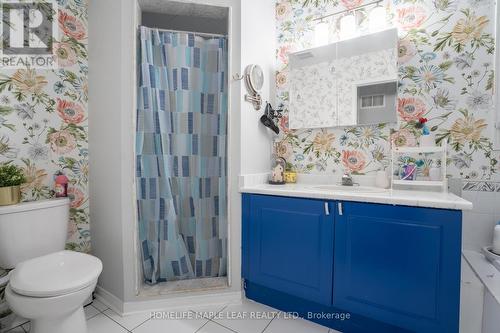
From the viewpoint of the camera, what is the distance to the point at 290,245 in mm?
1530

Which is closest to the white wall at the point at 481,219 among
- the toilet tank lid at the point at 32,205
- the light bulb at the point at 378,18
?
the light bulb at the point at 378,18

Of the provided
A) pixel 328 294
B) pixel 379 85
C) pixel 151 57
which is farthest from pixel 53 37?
pixel 328 294

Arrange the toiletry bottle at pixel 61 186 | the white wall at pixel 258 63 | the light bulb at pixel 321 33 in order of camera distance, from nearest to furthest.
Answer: the toiletry bottle at pixel 61 186, the white wall at pixel 258 63, the light bulb at pixel 321 33

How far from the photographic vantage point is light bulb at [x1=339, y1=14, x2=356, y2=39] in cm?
182

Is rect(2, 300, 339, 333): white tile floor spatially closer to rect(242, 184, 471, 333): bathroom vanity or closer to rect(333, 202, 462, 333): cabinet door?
rect(242, 184, 471, 333): bathroom vanity

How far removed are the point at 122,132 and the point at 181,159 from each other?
436mm

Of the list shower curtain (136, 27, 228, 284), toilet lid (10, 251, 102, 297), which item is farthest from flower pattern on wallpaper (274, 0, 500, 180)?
toilet lid (10, 251, 102, 297)

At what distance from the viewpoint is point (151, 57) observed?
169cm

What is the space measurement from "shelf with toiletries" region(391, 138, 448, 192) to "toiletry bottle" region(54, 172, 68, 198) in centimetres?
228

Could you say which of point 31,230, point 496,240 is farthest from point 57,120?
point 496,240

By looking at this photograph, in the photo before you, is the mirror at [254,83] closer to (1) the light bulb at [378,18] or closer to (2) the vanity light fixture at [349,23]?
(2) the vanity light fixture at [349,23]

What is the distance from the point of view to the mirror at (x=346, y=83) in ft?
5.62

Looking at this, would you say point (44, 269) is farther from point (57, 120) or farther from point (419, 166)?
point (419, 166)

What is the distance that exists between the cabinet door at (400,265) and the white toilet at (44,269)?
1393mm
